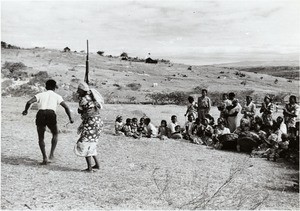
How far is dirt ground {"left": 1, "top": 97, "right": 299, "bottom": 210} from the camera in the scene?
5.30 m

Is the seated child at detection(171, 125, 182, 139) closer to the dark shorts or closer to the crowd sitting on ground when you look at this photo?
the crowd sitting on ground

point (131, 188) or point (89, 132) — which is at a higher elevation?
point (89, 132)

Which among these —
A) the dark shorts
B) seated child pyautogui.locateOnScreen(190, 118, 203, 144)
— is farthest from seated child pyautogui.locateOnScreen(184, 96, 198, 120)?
the dark shorts

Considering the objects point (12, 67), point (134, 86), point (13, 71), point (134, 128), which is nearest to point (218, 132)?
point (134, 128)

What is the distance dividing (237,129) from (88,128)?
18.1 feet

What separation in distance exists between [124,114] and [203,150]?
619 cm

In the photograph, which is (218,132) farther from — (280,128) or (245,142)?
(280,128)

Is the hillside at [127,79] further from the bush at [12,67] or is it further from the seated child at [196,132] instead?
the seated child at [196,132]

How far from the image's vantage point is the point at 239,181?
7098 mm

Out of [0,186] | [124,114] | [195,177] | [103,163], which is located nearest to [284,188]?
[195,177]

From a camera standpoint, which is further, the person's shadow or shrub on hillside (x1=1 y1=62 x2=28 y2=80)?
shrub on hillside (x1=1 y1=62 x2=28 y2=80)

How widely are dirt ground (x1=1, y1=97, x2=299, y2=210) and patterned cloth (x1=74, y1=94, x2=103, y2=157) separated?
39cm

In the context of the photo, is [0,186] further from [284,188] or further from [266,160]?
[266,160]

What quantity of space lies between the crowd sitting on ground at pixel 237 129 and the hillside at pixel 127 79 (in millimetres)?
10302
